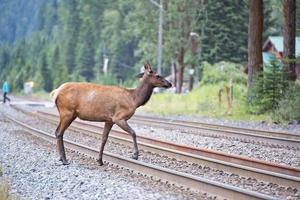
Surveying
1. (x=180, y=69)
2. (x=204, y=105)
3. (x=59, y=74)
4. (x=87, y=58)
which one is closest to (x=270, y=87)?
(x=204, y=105)

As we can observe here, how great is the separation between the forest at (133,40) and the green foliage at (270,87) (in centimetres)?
388

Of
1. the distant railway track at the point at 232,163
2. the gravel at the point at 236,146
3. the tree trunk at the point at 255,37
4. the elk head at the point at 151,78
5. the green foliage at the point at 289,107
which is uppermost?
the tree trunk at the point at 255,37

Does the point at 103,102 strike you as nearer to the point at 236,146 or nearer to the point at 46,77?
the point at 236,146

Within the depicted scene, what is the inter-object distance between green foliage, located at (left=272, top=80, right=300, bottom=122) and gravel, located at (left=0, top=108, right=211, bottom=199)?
10.5m

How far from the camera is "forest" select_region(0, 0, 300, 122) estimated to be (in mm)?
49594

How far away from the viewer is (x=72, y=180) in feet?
34.8

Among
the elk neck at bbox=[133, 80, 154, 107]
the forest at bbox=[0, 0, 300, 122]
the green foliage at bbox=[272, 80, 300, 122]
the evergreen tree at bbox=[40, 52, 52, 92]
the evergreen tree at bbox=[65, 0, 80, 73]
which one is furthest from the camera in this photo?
the evergreen tree at bbox=[65, 0, 80, 73]

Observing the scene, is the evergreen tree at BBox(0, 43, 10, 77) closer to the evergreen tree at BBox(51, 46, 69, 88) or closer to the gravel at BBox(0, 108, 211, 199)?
the evergreen tree at BBox(51, 46, 69, 88)

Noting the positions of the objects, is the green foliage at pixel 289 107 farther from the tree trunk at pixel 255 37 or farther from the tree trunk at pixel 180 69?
the tree trunk at pixel 180 69

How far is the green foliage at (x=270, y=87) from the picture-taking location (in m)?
23.9

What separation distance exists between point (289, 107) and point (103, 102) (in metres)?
11.3

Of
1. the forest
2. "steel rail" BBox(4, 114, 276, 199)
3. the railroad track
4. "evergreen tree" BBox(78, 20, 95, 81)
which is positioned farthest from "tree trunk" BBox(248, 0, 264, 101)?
"evergreen tree" BBox(78, 20, 95, 81)

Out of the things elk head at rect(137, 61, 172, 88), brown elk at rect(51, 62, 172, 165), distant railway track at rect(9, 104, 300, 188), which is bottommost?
distant railway track at rect(9, 104, 300, 188)

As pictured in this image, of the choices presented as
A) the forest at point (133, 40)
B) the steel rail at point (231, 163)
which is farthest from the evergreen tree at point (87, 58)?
the steel rail at point (231, 163)
